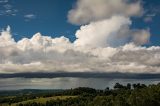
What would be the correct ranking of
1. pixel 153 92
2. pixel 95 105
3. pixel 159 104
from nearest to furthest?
pixel 159 104 → pixel 153 92 → pixel 95 105

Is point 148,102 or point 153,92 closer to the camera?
point 148,102

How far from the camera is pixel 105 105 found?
177 m

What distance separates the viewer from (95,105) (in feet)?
619

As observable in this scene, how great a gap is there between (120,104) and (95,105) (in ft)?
95.6

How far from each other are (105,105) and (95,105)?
504 inches

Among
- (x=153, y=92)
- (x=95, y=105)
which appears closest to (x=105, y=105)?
(x=95, y=105)

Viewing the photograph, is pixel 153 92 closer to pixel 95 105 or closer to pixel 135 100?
pixel 135 100

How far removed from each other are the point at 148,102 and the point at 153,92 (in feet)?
63.5

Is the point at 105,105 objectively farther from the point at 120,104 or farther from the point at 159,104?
the point at 159,104

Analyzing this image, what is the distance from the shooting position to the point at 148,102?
155375 millimetres

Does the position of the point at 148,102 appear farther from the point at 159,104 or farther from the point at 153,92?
the point at 153,92

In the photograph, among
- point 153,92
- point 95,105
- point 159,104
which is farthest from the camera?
point 95,105

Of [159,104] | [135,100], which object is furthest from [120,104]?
[159,104]

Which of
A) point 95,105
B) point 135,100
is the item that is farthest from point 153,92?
point 95,105
